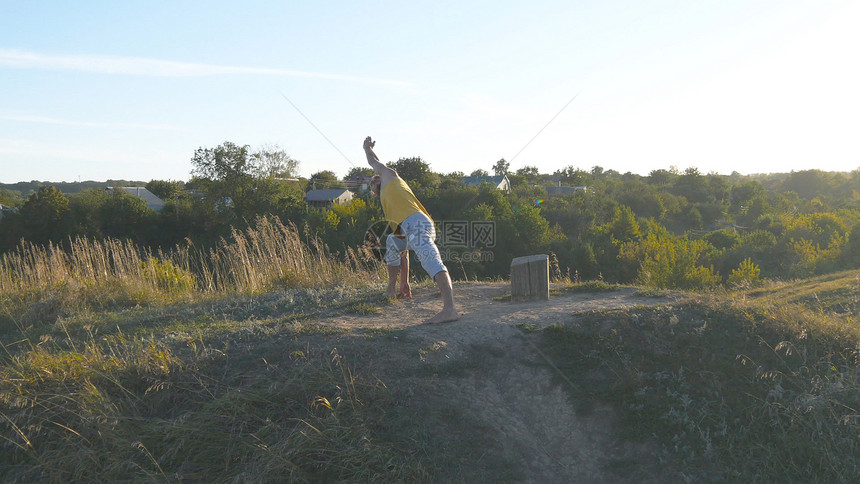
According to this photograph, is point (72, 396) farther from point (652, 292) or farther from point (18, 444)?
point (652, 292)

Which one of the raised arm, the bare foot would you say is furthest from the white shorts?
the raised arm

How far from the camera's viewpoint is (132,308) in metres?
6.33

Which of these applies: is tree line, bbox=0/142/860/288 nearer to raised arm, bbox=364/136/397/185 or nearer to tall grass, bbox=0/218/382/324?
tall grass, bbox=0/218/382/324

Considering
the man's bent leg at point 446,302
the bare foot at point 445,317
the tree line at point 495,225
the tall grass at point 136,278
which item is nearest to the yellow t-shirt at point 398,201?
the man's bent leg at point 446,302

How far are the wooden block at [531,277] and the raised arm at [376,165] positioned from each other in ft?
5.10

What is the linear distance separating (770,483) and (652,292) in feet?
9.17

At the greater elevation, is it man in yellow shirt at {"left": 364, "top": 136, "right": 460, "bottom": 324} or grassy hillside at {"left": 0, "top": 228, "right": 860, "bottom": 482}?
man in yellow shirt at {"left": 364, "top": 136, "right": 460, "bottom": 324}

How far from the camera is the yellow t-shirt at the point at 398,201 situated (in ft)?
15.9

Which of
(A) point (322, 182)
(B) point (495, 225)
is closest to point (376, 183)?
(B) point (495, 225)

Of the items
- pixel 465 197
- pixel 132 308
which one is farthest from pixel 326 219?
pixel 132 308

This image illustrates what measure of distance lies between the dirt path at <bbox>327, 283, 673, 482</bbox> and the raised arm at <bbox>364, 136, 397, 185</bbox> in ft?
4.44

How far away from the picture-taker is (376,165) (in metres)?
5.02

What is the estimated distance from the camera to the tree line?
67.2 ft

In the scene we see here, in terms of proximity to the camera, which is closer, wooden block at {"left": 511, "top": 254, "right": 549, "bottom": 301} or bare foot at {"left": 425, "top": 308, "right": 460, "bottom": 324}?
bare foot at {"left": 425, "top": 308, "right": 460, "bottom": 324}
